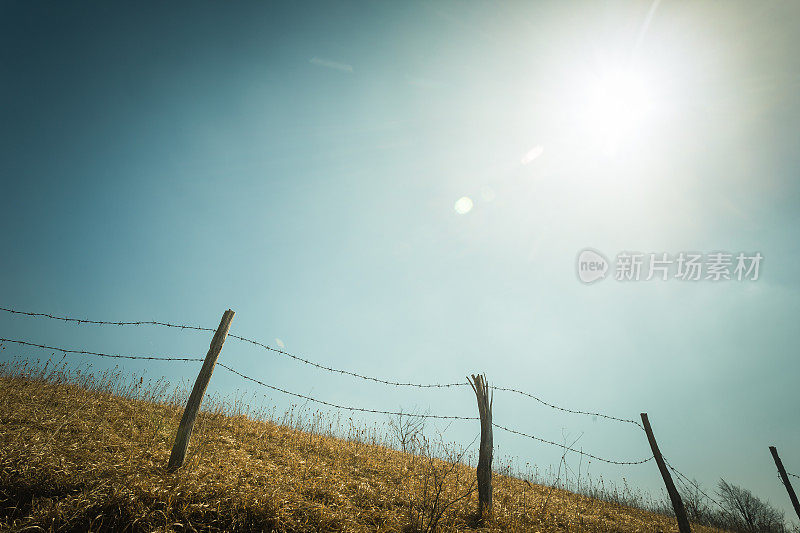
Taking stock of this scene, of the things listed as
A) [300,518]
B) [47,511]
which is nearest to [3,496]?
[47,511]

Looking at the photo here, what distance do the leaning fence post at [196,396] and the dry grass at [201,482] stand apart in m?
0.27

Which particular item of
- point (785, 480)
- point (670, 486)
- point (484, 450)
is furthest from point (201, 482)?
point (785, 480)

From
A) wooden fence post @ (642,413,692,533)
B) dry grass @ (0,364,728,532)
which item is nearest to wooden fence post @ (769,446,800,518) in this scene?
dry grass @ (0,364,728,532)

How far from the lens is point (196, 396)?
226 inches

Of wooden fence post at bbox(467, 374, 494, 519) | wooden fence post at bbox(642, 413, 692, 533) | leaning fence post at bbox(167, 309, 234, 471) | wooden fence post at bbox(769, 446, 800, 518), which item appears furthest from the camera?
wooden fence post at bbox(769, 446, 800, 518)

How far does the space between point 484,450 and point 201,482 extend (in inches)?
223

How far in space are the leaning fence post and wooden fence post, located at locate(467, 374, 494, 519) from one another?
5827mm

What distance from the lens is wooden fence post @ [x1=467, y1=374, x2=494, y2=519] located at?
22.6 feet

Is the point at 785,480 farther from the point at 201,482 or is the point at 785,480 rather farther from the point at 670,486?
the point at 201,482

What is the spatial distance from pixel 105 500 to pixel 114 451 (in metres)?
2.58

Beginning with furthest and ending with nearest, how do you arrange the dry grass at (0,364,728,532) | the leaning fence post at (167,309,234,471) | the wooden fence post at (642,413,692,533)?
the wooden fence post at (642,413,692,533)
the leaning fence post at (167,309,234,471)
the dry grass at (0,364,728,532)

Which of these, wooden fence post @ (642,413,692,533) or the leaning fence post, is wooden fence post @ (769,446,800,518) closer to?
wooden fence post @ (642,413,692,533)

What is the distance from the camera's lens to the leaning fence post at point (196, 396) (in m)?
5.47

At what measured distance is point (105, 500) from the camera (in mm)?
4180
